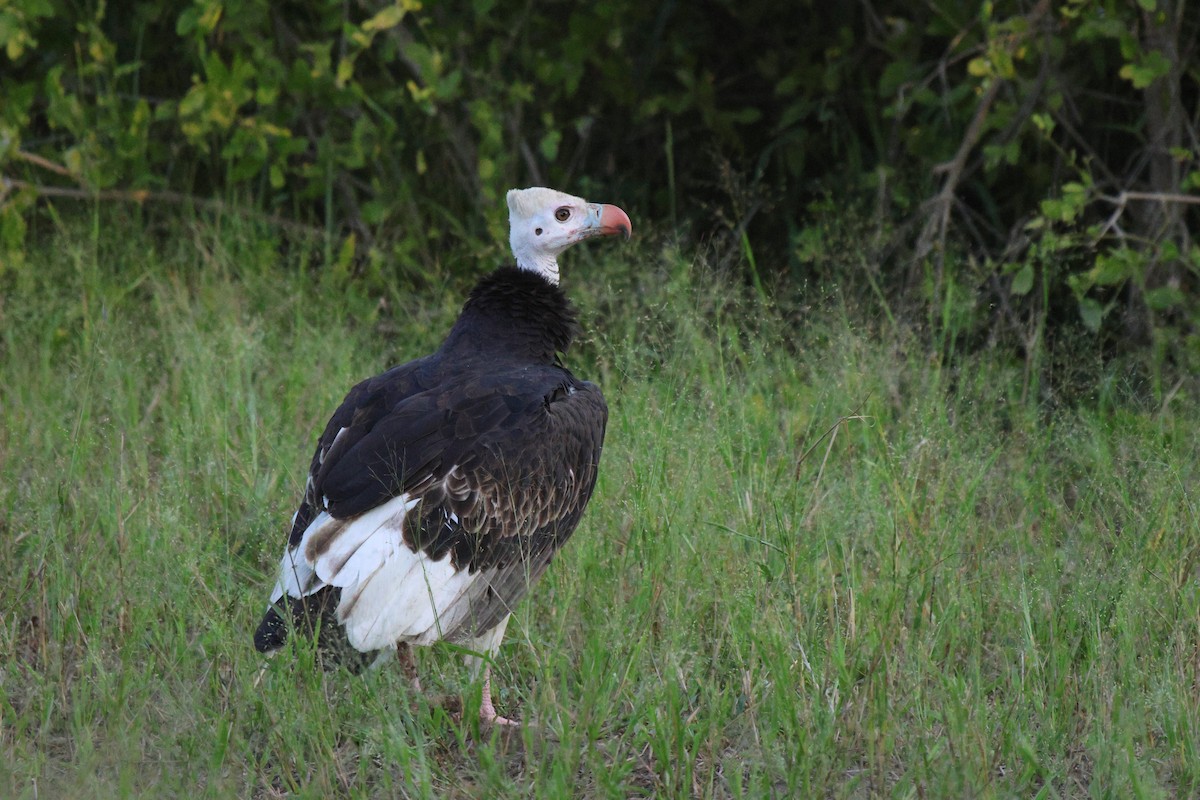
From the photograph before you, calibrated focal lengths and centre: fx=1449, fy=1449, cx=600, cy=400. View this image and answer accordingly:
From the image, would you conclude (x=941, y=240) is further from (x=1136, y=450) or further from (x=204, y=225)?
(x=204, y=225)

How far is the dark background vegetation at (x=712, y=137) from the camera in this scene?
206 inches

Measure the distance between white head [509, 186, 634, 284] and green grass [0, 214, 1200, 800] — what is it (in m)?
0.53

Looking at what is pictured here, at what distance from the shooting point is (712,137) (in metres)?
6.60

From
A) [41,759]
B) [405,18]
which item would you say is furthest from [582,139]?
[41,759]

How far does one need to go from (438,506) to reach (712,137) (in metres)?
3.58

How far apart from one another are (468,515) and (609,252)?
2.57 metres

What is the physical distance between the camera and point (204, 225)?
6.18m

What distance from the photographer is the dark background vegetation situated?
524 cm

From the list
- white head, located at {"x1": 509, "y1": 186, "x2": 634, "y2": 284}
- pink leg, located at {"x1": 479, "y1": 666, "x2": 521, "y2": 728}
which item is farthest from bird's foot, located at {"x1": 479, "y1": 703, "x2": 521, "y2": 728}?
white head, located at {"x1": 509, "y1": 186, "x2": 634, "y2": 284}

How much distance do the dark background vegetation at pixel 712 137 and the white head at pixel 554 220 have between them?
3.08ft

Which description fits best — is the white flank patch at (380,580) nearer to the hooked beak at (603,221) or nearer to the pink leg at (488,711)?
the pink leg at (488,711)

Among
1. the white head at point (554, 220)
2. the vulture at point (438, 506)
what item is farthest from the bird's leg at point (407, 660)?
the white head at point (554, 220)

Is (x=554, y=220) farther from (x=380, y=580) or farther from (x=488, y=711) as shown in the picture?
(x=488, y=711)

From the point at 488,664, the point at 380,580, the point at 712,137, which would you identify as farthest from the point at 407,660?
the point at 712,137
